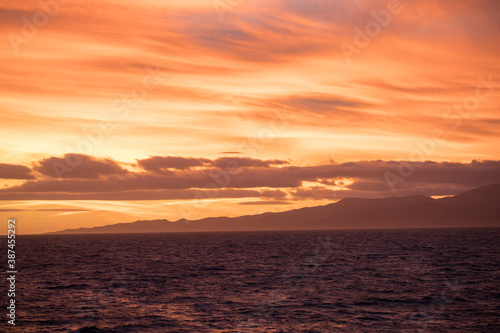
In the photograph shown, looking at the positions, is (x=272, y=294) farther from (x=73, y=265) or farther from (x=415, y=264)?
(x=73, y=265)

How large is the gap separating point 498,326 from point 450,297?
12265mm

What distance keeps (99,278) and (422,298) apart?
4367cm

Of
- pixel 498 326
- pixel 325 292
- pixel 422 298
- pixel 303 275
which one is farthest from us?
pixel 303 275

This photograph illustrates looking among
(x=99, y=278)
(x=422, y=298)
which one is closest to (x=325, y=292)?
(x=422, y=298)

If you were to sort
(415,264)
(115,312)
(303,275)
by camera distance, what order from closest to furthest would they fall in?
(115,312) < (303,275) < (415,264)

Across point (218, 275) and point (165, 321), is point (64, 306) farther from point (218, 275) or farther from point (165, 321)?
point (218, 275)

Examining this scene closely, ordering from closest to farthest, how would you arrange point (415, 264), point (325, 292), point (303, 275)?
point (325, 292), point (303, 275), point (415, 264)

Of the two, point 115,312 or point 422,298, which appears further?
point 422,298

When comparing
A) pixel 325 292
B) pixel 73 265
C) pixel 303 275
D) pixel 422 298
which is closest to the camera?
pixel 422 298

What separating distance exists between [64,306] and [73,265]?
45.2 meters

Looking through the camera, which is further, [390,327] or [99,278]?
[99,278]

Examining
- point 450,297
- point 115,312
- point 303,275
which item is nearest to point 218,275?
point 303,275

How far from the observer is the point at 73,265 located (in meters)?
89.7

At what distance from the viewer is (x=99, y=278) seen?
225 feet
